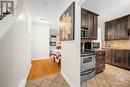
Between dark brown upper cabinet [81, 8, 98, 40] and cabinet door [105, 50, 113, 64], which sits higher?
dark brown upper cabinet [81, 8, 98, 40]

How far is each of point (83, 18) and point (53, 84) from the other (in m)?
2.52

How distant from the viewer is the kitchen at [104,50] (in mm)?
2857

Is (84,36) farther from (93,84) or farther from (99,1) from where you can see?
(93,84)

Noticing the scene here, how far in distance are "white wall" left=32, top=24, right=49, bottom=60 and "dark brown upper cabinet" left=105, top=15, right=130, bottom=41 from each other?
4.46 meters

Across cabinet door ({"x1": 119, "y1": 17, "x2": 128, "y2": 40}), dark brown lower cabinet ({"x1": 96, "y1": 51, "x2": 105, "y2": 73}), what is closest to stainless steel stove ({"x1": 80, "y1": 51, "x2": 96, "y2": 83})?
dark brown lower cabinet ({"x1": 96, "y1": 51, "x2": 105, "y2": 73})

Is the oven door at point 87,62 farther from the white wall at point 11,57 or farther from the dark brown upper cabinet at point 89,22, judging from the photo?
the white wall at point 11,57

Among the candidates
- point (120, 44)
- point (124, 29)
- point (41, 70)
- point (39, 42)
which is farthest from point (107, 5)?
point (39, 42)

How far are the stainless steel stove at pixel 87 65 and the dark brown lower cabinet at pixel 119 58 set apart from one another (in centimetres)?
201

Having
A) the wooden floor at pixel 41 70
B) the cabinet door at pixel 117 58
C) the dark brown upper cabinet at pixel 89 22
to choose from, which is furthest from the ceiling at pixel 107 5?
the wooden floor at pixel 41 70

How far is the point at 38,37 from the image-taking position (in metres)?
6.44

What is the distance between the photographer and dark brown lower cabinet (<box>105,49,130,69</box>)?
4021 mm

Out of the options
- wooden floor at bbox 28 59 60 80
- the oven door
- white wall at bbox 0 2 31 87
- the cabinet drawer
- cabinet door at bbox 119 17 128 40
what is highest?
cabinet door at bbox 119 17 128 40

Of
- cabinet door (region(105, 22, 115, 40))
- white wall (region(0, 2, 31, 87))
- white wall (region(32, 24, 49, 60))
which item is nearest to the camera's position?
white wall (region(0, 2, 31, 87))

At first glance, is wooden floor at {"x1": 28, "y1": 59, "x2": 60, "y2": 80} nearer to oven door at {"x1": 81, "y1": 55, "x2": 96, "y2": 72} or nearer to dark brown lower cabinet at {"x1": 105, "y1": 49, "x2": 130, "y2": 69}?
oven door at {"x1": 81, "y1": 55, "x2": 96, "y2": 72}
